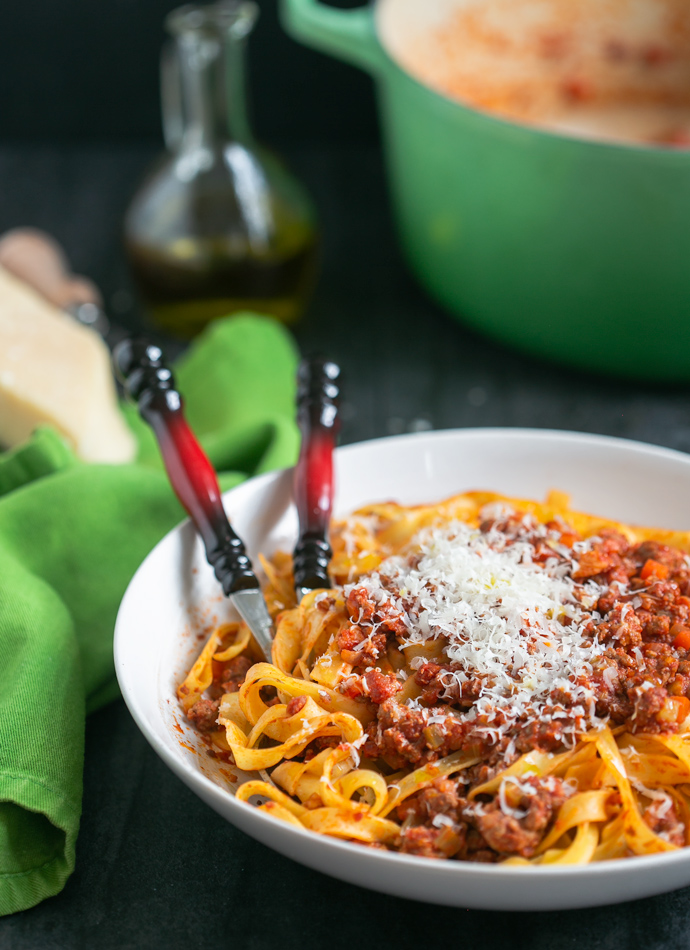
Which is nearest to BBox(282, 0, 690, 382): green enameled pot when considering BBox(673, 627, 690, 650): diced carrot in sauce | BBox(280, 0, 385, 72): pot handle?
BBox(280, 0, 385, 72): pot handle

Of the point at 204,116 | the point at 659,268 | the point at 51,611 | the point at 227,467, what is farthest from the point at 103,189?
the point at 51,611

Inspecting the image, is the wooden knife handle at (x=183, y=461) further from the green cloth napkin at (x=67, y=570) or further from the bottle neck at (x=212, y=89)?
the bottle neck at (x=212, y=89)

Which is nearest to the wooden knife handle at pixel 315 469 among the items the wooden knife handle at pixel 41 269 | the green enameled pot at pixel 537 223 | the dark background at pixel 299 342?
the dark background at pixel 299 342

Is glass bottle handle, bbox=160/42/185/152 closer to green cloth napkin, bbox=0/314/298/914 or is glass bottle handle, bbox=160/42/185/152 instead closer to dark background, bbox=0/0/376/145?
green cloth napkin, bbox=0/314/298/914

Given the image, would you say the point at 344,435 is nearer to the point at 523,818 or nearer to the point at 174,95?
the point at 174,95

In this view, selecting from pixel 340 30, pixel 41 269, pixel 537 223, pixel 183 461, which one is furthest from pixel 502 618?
pixel 41 269

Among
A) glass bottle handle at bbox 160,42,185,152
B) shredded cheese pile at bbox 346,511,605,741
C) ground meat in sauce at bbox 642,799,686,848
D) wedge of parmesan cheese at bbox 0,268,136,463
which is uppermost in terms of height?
glass bottle handle at bbox 160,42,185,152
